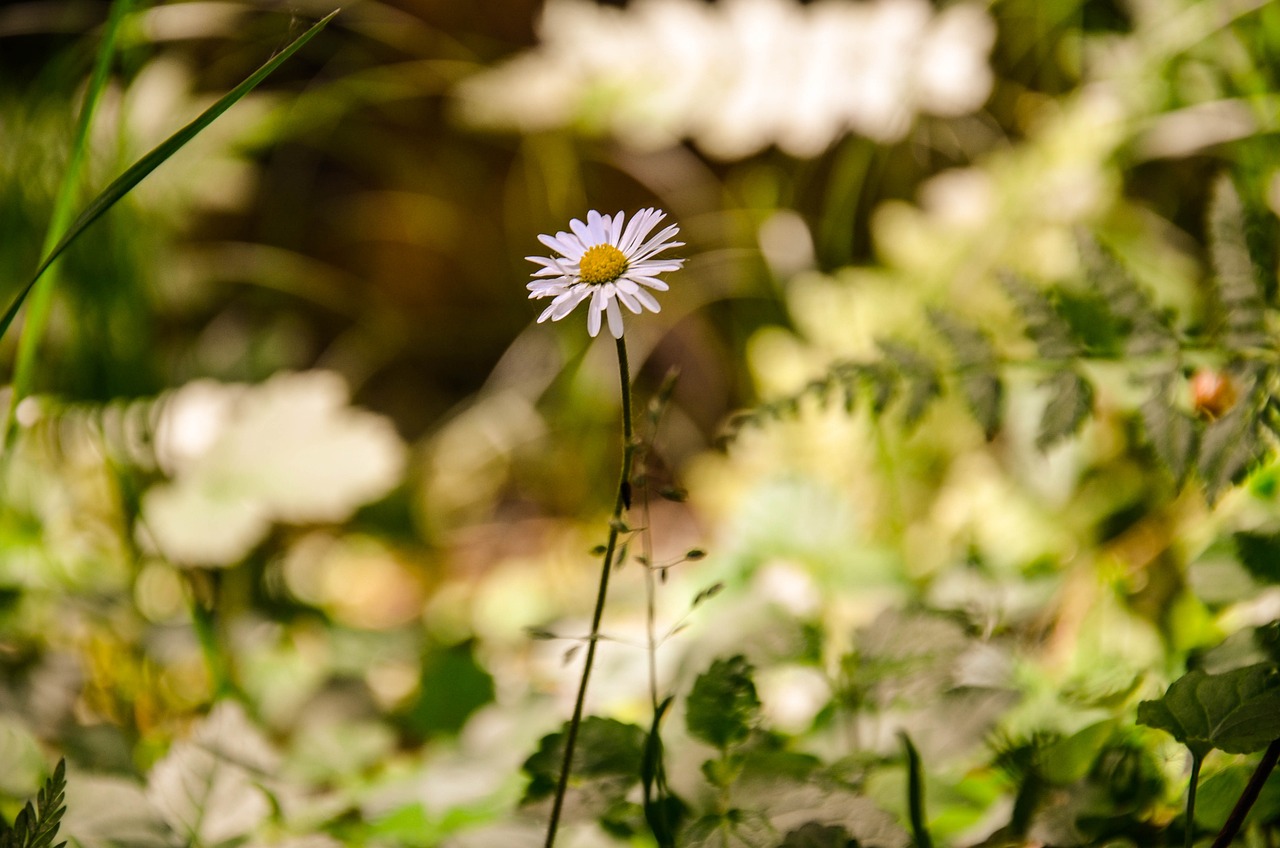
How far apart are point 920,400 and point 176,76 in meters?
1.67

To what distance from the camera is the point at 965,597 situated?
0.78 m

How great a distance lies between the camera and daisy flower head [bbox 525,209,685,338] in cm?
45

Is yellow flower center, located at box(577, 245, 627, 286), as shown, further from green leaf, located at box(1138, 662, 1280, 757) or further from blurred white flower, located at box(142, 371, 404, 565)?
blurred white flower, located at box(142, 371, 404, 565)

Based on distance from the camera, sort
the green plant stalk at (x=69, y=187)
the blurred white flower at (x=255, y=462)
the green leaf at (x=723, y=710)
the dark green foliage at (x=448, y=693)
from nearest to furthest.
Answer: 1. the green leaf at (x=723, y=710)
2. the green plant stalk at (x=69, y=187)
3. the dark green foliage at (x=448, y=693)
4. the blurred white flower at (x=255, y=462)

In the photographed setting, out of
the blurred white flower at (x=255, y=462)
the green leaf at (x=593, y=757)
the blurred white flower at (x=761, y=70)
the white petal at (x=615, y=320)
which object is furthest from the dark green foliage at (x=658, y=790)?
the blurred white flower at (x=761, y=70)

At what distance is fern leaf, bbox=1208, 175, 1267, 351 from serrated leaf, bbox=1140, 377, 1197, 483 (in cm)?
7

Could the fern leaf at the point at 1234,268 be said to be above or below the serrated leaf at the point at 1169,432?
above

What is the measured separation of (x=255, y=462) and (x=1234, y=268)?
1.21 m

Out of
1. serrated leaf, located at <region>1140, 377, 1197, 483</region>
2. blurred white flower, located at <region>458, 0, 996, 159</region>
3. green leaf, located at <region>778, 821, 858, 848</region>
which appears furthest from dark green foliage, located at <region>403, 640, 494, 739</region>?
blurred white flower, located at <region>458, 0, 996, 159</region>

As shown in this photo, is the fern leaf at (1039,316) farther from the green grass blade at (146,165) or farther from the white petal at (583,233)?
the green grass blade at (146,165)

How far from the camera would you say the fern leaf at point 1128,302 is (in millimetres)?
633

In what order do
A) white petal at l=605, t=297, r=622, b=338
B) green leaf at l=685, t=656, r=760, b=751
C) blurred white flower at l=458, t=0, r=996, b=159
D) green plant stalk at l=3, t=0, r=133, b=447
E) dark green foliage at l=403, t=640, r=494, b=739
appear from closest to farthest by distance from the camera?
white petal at l=605, t=297, r=622, b=338 → green leaf at l=685, t=656, r=760, b=751 → green plant stalk at l=3, t=0, r=133, b=447 → dark green foliage at l=403, t=640, r=494, b=739 → blurred white flower at l=458, t=0, r=996, b=159

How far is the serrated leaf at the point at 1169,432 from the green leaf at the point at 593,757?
1.38 ft

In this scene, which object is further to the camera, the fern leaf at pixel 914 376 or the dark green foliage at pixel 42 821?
the fern leaf at pixel 914 376
